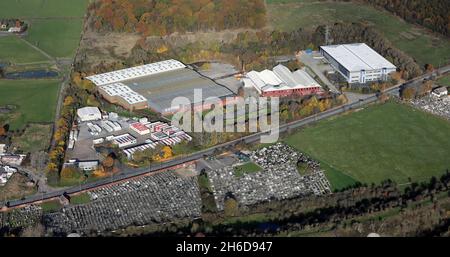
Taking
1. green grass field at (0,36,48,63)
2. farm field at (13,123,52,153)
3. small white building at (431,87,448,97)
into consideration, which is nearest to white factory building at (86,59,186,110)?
farm field at (13,123,52,153)

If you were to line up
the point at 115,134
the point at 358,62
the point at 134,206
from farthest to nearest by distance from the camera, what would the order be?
the point at 358,62 < the point at 115,134 < the point at 134,206

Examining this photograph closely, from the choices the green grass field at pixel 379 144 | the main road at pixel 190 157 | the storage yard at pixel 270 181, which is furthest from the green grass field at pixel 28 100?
the green grass field at pixel 379 144

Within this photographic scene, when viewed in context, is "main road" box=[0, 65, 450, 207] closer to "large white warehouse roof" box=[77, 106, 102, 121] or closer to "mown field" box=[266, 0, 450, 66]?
"mown field" box=[266, 0, 450, 66]

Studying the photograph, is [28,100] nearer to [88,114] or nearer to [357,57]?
[88,114]

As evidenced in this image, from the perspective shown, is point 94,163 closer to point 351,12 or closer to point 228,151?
point 228,151

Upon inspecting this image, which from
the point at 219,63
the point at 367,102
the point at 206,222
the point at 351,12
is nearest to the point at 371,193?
the point at 206,222

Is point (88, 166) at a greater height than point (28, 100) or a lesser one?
lesser

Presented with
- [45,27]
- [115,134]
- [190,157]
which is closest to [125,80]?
[115,134]
